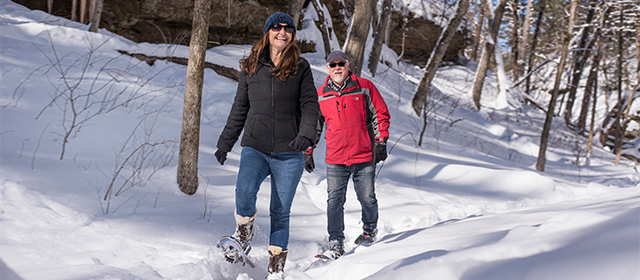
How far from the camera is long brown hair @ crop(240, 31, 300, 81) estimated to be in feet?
9.04

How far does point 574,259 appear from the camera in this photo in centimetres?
152

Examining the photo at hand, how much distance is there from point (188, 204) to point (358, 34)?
15.2ft

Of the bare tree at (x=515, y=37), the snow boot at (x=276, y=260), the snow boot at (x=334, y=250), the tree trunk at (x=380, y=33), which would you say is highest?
the bare tree at (x=515, y=37)

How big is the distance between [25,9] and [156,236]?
976 centimetres

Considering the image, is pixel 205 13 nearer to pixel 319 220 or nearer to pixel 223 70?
pixel 319 220

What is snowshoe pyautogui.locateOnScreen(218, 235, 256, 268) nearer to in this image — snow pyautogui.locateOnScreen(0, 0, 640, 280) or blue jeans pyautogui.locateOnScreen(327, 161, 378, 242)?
snow pyautogui.locateOnScreen(0, 0, 640, 280)

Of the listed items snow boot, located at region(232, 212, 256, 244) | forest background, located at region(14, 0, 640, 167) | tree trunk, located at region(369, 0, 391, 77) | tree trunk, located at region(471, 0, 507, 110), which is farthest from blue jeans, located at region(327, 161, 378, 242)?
tree trunk, located at region(471, 0, 507, 110)

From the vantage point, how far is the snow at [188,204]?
190 centimetres

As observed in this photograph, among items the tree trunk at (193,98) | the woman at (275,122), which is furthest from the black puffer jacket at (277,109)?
the tree trunk at (193,98)

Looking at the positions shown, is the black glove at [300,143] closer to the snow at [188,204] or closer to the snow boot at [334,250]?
the snow at [188,204]

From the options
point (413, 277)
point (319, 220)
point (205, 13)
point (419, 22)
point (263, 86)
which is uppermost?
point (419, 22)

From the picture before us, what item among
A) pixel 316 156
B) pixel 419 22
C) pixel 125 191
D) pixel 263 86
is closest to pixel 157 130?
pixel 125 191

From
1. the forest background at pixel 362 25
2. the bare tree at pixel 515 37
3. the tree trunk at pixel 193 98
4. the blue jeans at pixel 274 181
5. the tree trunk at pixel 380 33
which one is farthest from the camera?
the bare tree at pixel 515 37

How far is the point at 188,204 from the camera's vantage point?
414 cm
